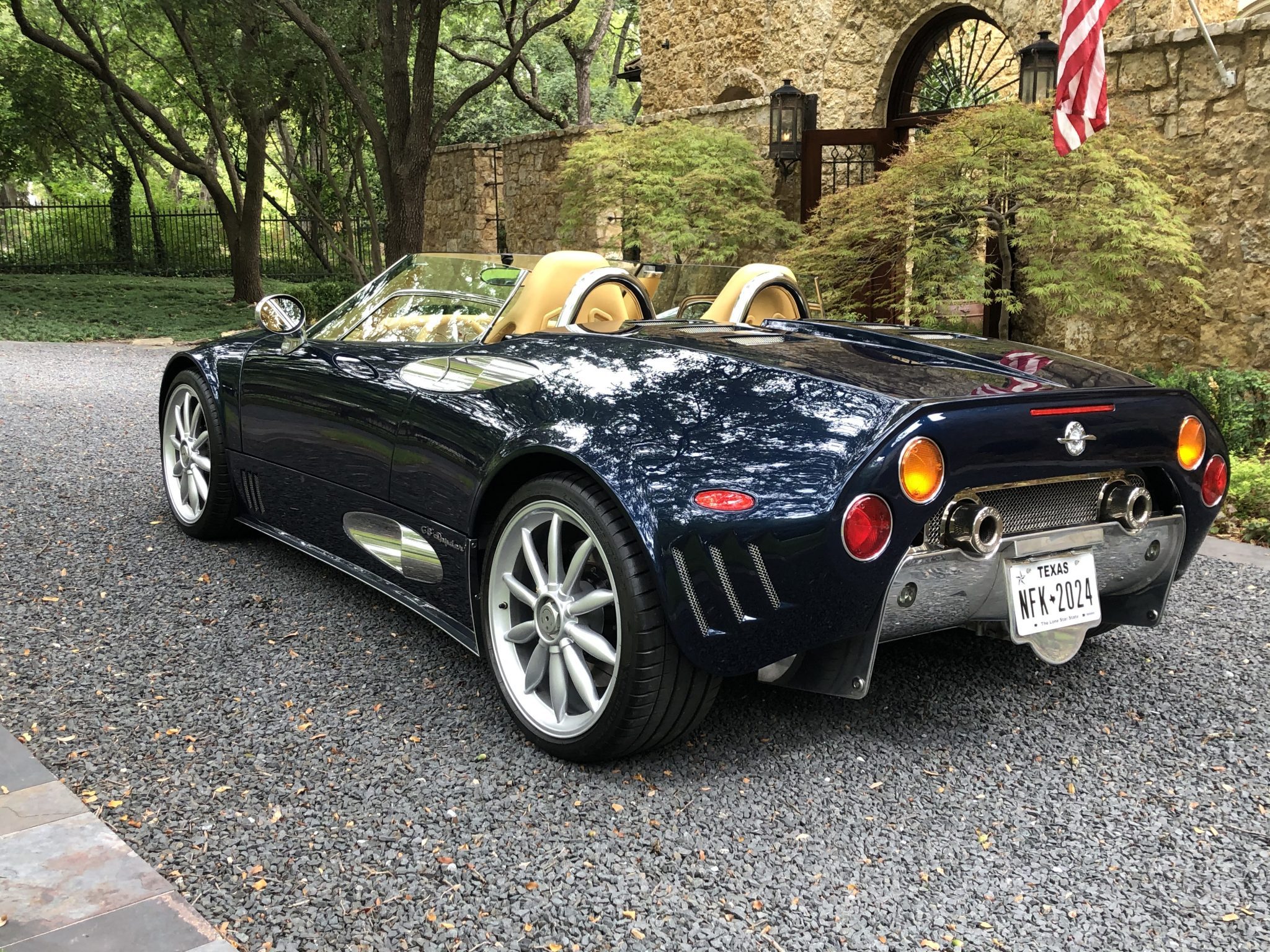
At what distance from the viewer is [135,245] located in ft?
92.6

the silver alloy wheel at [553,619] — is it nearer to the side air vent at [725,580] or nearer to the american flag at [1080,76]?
the side air vent at [725,580]

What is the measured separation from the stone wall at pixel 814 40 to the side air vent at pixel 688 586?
9826 millimetres

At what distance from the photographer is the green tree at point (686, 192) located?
39.6ft

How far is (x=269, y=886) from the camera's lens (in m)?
2.28

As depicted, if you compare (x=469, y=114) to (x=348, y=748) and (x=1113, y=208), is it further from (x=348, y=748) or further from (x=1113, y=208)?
(x=348, y=748)

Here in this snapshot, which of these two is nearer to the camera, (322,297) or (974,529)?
(974,529)

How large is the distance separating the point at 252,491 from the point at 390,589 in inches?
45.2

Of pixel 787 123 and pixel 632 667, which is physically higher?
pixel 787 123

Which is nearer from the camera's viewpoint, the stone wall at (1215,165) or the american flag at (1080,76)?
the american flag at (1080,76)

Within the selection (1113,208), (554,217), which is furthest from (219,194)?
(1113,208)

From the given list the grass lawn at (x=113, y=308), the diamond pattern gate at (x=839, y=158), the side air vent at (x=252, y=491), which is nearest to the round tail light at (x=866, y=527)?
the side air vent at (x=252, y=491)

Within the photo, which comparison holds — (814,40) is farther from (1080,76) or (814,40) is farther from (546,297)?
(546,297)

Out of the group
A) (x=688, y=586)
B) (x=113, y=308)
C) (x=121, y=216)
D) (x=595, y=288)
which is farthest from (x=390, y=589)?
(x=121, y=216)

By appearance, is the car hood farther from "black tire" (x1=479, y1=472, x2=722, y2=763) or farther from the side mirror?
the side mirror
